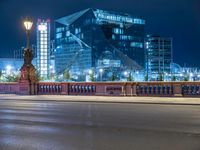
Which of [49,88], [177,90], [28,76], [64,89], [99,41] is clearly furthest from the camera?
[99,41]

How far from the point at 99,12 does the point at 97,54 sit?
2110 centimetres

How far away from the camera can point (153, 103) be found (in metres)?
23.0

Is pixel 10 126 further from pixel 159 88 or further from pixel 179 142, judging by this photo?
pixel 159 88

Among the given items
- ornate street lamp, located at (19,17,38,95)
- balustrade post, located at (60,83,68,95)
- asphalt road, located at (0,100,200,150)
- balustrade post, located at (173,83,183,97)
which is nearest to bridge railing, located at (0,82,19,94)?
ornate street lamp, located at (19,17,38,95)

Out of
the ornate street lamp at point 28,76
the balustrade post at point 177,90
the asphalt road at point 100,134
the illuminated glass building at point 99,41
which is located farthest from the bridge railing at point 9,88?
the illuminated glass building at point 99,41

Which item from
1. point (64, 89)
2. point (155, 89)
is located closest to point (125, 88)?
point (155, 89)

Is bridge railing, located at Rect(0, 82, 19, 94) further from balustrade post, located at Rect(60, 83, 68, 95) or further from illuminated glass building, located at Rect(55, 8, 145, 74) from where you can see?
illuminated glass building, located at Rect(55, 8, 145, 74)

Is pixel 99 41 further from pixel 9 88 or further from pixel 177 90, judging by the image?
pixel 177 90

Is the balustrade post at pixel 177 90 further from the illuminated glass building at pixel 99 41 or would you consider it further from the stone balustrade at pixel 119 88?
the illuminated glass building at pixel 99 41

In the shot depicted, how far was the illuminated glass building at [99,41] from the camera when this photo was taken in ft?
580

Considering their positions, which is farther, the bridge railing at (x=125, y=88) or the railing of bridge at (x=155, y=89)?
the railing of bridge at (x=155, y=89)

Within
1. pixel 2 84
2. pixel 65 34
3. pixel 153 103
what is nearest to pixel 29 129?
pixel 153 103

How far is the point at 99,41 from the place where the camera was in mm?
178250

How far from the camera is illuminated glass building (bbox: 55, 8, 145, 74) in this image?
580 ft
